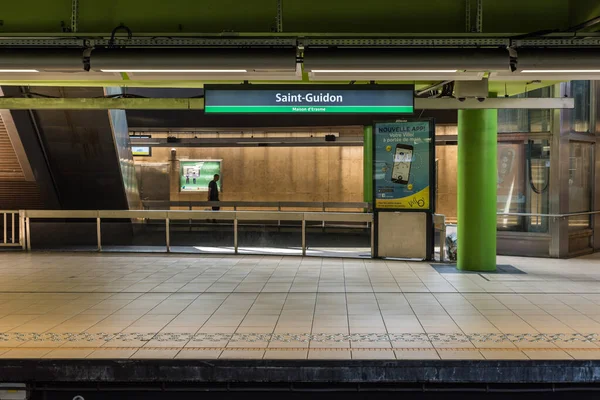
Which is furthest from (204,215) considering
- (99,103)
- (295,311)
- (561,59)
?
(561,59)

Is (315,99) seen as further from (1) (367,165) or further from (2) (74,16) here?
(1) (367,165)

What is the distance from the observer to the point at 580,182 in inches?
425

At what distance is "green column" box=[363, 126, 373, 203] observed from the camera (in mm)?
15593

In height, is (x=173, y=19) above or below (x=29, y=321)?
above

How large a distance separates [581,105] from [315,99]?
718cm

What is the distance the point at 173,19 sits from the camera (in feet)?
18.0

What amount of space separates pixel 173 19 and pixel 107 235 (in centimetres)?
789

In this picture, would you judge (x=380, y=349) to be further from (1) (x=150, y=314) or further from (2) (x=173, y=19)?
(2) (x=173, y=19)

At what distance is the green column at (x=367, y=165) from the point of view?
1559cm

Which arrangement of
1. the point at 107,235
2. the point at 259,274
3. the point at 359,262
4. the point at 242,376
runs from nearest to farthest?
1. the point at 242,376
2. the point at 259,274
3. the point at 359,262
4. the point at 107,235

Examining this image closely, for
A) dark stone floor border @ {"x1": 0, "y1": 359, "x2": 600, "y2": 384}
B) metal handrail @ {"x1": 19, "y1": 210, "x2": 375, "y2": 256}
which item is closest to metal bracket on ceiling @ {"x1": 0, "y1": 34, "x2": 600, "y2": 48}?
dark stone floor border @ {"x1": 0, "y1": 359, "x2": 600, "y2": 384}

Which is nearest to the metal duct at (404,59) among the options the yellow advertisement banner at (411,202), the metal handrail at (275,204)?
the yellow advertisement banner at (411,202)

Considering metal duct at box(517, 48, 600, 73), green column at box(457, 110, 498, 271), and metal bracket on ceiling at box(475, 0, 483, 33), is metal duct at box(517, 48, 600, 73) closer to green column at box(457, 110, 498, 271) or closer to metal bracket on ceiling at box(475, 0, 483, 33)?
metal bracket on ceiling at box(475, 0, 483, 33)

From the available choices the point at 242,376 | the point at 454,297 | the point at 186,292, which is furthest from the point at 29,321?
the point at 454,297
